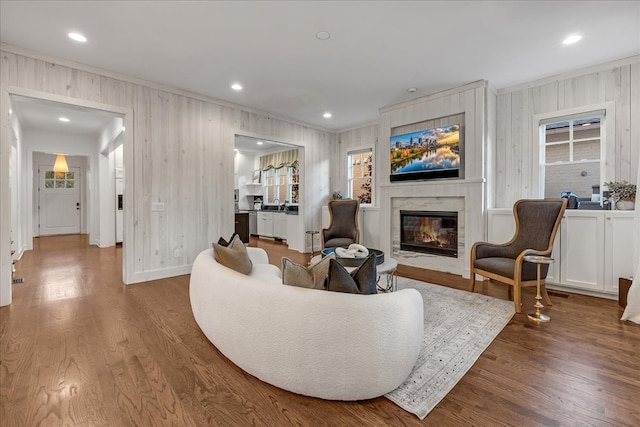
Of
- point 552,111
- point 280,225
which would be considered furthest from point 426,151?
point 280,225

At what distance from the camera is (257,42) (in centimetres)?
307

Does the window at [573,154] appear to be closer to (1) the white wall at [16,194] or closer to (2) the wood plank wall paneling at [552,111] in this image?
(2) the wood plank wall paneling at [552,111]

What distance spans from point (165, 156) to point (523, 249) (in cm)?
495

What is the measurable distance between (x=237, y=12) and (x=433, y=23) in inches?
72.3

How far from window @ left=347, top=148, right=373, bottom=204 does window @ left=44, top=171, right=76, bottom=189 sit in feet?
29.1

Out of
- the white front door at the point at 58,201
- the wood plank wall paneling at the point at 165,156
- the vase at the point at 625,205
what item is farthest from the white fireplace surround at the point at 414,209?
the white front door at the point at 58,201

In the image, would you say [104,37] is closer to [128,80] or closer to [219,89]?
[128,80]

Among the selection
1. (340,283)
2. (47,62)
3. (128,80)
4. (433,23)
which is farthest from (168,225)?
(433,23)

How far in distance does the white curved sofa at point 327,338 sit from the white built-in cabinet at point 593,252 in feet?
Result: 10.0

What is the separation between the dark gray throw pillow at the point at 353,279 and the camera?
162cm

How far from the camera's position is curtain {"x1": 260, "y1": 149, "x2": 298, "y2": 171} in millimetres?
8148

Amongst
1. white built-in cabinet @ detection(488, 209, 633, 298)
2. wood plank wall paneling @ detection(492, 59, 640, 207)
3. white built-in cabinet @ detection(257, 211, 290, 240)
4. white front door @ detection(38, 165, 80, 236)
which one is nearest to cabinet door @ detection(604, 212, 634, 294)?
white built-in cabinet @ detection(488, 209, 633, 298)

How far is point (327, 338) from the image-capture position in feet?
4.91

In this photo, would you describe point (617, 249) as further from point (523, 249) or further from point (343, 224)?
point (343, 224)
